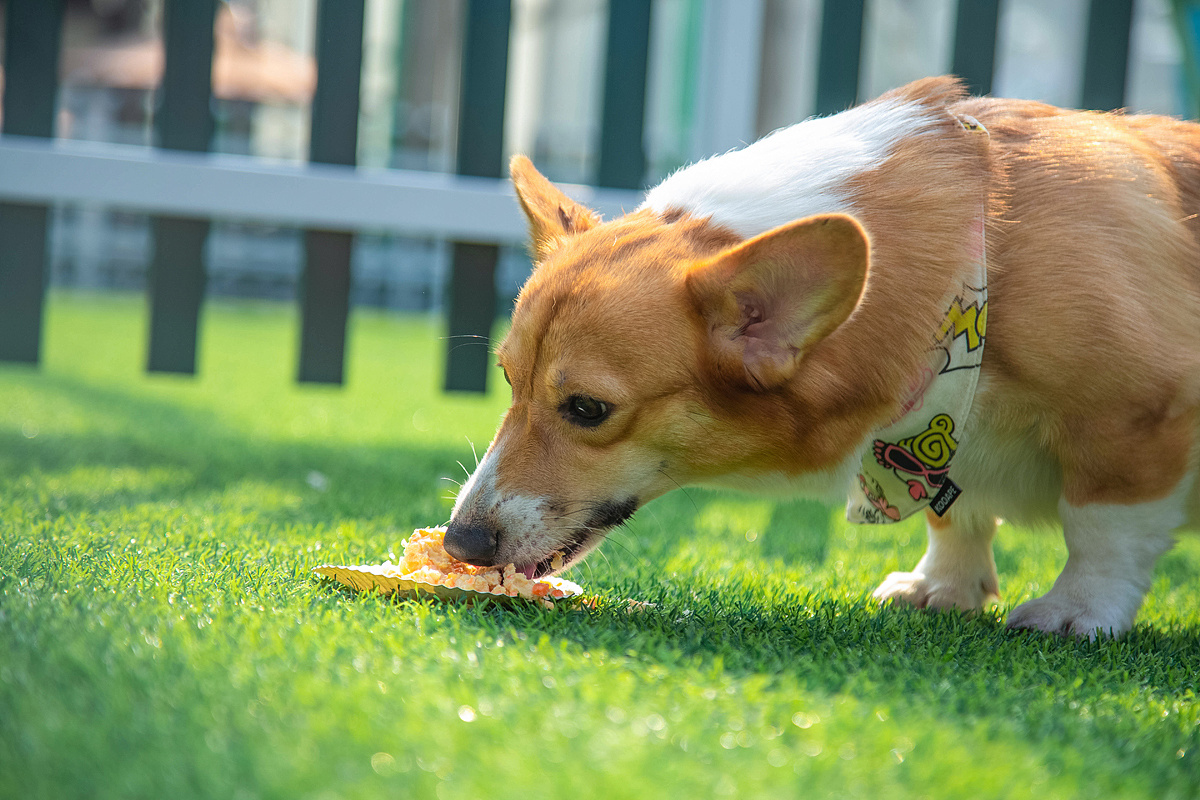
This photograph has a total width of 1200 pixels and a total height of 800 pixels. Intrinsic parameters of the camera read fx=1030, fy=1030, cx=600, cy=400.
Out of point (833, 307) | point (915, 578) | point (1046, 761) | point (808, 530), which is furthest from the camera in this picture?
point (808, 530)

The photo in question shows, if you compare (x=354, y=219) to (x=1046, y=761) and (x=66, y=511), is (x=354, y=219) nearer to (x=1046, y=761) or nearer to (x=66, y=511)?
(x=66, y=511)

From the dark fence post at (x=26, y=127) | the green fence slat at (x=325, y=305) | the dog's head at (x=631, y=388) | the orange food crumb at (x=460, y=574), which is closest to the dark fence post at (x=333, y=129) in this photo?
the green fence slat at (x=325, y=305)

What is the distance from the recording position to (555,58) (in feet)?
52.9

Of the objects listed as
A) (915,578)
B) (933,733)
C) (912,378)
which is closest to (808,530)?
(915,578)

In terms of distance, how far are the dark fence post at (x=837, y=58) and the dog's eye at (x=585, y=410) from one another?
269 cm

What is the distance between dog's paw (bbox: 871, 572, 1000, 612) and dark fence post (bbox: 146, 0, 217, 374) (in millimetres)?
2819

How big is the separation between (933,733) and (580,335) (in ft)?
3.01

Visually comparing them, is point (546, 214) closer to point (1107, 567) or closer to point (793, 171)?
point (793, 171)

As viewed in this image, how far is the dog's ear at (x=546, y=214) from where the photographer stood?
7.33 ft

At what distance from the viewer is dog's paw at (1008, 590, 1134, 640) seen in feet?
6.24

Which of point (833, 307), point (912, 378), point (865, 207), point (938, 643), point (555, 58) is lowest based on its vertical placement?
point (938, 643)

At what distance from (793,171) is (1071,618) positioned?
39.2 inches

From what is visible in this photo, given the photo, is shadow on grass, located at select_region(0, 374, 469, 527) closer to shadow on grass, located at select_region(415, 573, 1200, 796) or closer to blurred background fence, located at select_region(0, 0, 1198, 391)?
blurred background fence, located at select_region(0, 0, 1198, 391)

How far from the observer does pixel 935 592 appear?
219cm
